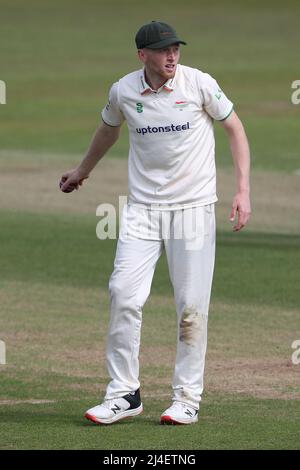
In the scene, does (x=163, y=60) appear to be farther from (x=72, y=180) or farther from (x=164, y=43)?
(x=72, y=180)

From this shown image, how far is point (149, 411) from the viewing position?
31.1 ft

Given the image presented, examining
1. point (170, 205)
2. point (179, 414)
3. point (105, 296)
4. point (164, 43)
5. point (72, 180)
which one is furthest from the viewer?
point (105, 296)

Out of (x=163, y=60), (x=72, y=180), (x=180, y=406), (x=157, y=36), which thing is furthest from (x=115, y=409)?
(x=157, y=36)

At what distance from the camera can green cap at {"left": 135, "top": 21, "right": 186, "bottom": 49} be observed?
877cm

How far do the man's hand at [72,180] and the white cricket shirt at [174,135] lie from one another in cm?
60

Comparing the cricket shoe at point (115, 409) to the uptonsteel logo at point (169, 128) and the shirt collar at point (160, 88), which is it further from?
the shirt collar at point (160, 88)

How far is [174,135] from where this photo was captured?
29.0 feet

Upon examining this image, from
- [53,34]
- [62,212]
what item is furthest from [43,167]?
[53,34]

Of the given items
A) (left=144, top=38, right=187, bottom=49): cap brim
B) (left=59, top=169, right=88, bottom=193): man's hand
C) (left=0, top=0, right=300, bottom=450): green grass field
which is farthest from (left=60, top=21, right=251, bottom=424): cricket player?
(left=59, top=169, right=88, bottom=193): man's hand

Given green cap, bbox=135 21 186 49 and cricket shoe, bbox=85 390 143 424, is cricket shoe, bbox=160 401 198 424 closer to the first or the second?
cricket shoe, bbox=85 390 143 424

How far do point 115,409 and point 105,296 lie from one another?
5.94 m
